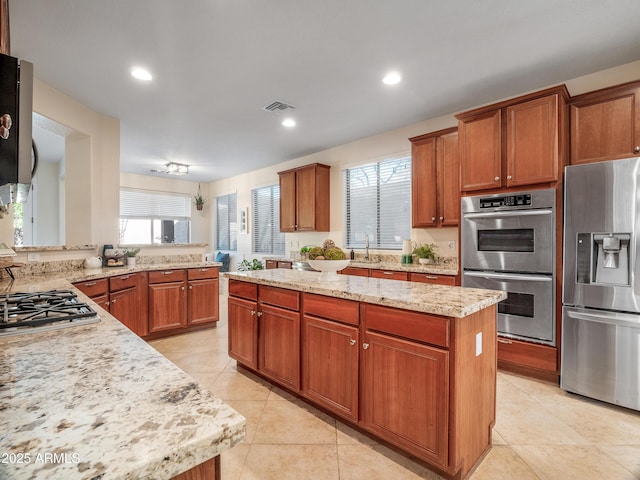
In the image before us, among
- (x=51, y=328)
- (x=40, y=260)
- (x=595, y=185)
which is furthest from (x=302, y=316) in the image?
(x=40, y=260)

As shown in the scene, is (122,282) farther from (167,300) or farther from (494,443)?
(494,443)

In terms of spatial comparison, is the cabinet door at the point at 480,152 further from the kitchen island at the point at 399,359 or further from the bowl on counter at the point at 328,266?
the bowl on counter at the point at 328,266

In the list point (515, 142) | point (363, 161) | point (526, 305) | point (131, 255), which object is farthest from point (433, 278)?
point (131, 255)

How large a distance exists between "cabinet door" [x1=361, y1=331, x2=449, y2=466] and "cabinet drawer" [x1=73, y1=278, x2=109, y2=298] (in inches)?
103

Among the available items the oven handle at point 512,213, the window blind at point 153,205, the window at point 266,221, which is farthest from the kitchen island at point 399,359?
the window blind at point 153,205

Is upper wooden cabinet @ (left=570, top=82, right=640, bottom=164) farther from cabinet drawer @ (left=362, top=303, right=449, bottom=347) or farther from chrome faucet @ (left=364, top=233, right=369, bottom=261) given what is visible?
chrome faucet @ (left=364, top=233, right=369, bottom=261)

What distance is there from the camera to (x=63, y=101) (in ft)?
11.2

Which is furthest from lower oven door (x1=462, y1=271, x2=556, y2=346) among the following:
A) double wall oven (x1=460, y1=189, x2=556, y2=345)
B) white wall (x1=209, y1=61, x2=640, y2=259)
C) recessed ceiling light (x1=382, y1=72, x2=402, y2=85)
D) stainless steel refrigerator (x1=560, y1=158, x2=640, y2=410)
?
recessed ceiling light (x1=382, y1=72, x2=402, y2=85)

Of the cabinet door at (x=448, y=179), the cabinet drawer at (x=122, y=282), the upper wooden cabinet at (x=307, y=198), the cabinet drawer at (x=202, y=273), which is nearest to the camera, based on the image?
the cabinet drawer at (x=122, y=282)

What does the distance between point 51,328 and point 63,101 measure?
338cm

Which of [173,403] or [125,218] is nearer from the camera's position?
[173,403]

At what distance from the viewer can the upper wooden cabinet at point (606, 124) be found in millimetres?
2566

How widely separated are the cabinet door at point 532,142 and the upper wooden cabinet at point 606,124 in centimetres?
29

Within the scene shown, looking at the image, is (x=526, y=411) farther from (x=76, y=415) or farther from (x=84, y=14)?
(x=84, y=14)
